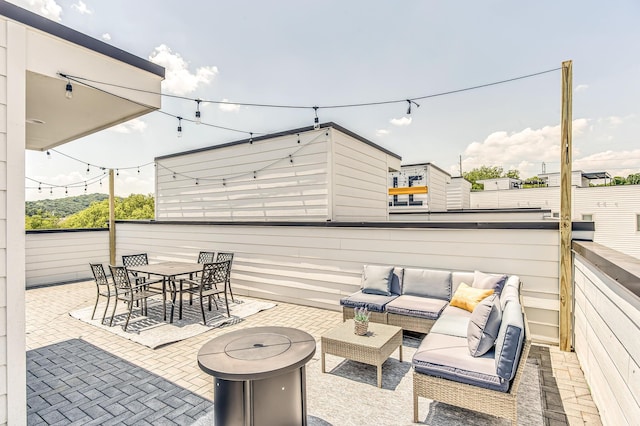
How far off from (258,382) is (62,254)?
9413mm

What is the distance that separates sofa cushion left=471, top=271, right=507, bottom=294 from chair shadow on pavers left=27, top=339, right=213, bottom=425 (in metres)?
3.44

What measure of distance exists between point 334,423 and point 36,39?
12.6 feet

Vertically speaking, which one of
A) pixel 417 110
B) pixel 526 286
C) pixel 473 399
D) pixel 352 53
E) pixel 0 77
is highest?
pixel 352 53

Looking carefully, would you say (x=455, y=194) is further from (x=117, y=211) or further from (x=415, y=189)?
(x=117, y=211)

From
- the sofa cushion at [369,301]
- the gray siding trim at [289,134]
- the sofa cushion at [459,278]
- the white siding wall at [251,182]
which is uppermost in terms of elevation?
the gray siding trim at [289,134]

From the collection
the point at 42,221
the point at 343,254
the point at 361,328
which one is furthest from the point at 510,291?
the point at 42,221

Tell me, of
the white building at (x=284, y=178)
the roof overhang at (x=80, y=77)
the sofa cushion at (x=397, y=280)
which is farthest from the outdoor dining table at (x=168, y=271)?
the sofa cushion at (x=397, y=280)

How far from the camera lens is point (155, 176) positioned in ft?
32.4

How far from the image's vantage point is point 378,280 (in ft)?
16.0

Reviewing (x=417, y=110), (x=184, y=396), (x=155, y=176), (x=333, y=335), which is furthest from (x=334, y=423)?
(x=155, y=176)

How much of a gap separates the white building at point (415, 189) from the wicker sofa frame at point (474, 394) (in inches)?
438

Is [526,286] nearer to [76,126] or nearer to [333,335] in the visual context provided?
[333,335]

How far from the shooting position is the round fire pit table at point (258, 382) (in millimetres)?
2006

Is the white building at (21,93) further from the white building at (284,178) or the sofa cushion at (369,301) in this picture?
the white building at (284,178)
